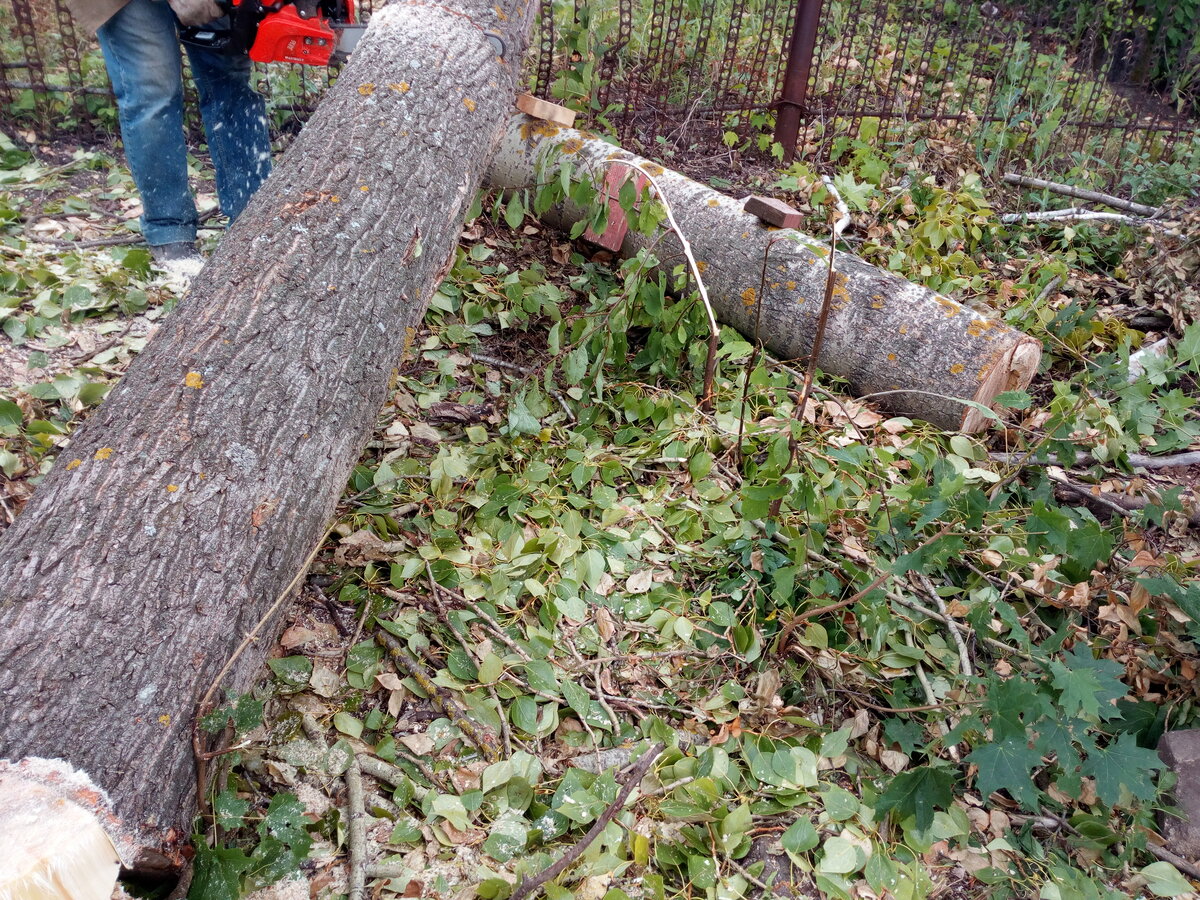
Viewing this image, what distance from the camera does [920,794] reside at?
67.7 inches

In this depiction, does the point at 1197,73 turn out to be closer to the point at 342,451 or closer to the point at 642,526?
the point at 642,526

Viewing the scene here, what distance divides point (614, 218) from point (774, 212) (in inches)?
27.1

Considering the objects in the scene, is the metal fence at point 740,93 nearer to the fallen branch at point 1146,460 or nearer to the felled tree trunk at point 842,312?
the felled tree trunk at point 842,312

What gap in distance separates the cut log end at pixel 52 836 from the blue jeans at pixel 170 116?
8.16 ft

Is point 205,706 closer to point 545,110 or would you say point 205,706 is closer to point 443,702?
point 443,702

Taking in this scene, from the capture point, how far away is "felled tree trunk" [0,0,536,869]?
1.39 m

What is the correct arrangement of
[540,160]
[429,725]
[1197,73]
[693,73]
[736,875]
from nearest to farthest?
[736,875] < [429,725] < [540,160] < [693,73] < [1197,73]

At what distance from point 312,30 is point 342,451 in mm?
1922

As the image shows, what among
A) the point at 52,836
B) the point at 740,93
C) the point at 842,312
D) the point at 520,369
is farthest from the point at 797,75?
the point at 52,836

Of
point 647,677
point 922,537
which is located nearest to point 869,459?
point 922,537

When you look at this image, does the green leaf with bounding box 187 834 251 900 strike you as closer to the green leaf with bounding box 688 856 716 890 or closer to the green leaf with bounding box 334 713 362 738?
the green leaf with bounding box 334 713 362 738

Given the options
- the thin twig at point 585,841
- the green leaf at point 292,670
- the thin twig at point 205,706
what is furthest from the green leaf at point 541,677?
the thin twig at point 205,706

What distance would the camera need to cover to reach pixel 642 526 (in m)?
2.44

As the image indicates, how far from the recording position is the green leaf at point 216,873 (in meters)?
1.34
